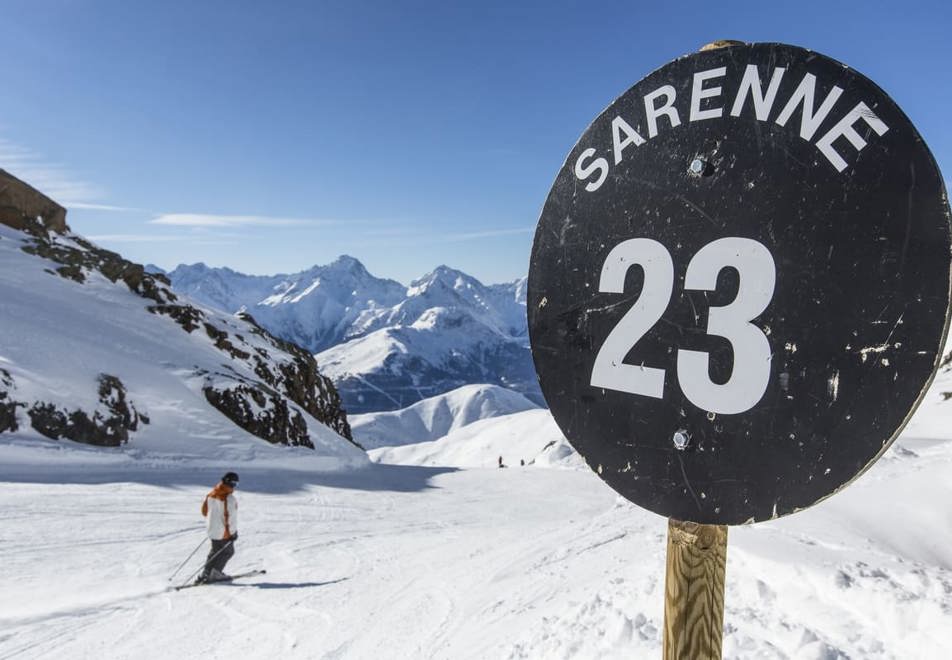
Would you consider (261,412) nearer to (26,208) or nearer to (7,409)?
(7,409)

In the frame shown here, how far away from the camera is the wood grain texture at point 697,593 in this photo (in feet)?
4.19

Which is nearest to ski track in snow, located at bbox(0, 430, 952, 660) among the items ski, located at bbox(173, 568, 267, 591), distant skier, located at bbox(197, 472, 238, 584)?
ski, located at bbox(173, 568, 267, 591)

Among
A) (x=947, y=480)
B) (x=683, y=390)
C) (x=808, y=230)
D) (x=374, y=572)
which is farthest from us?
(x=374, y=572)

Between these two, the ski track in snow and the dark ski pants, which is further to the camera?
the dark ski pants

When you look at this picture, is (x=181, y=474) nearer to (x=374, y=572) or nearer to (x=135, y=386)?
(x=135, y=386)

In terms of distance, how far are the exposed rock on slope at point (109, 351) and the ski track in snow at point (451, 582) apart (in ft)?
14.7

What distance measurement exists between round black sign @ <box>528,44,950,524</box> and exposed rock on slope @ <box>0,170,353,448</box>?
58.8 feet

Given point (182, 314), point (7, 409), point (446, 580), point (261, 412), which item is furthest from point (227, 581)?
point (182, 314)

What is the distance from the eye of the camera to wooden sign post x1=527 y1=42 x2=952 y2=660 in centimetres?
103

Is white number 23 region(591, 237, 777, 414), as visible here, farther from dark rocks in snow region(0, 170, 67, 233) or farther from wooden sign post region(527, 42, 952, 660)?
dark rocks in snow region(0, 170, 67, 233)

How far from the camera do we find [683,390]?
125 cm

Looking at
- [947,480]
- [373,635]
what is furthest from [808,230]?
[947,480]

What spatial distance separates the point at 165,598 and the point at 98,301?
844 inches

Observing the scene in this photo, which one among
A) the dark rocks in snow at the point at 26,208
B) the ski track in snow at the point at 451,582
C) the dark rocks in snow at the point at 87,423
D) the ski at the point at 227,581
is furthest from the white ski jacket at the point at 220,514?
the dark rocks in snow at the point at 26,208
